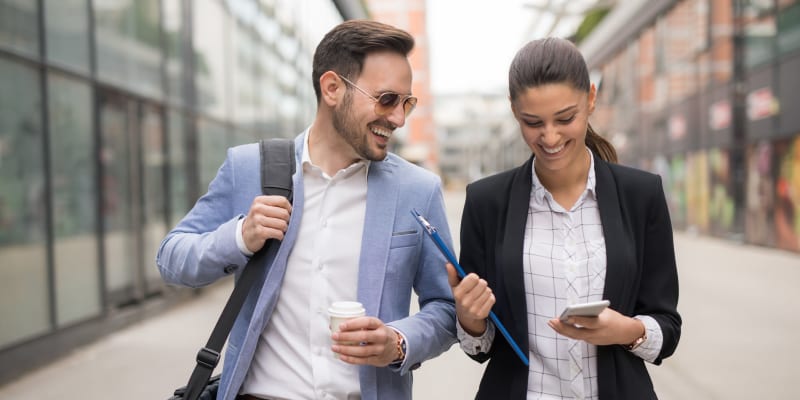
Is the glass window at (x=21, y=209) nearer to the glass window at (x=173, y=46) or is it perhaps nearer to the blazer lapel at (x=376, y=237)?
the glass window at (x=173, y=46)

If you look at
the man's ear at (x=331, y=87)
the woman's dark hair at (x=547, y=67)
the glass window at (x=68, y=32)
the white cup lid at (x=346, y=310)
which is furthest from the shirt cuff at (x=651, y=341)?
the glass window at (x=68, y=32)

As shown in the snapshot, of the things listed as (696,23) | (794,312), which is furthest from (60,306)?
(696,23)

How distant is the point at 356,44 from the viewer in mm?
2096

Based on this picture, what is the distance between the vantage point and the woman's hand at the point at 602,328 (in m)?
1.67

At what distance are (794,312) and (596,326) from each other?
27.0 feet

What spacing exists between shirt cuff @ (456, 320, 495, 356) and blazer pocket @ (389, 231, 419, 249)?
270 millimetres

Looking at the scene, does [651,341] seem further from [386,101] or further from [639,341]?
[386,101]

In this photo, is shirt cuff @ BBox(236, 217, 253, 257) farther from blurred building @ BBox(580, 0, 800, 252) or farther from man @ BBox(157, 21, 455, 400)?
blurred building @ BBox(580, 0, 800, 252)

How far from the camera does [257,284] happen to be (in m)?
2.00

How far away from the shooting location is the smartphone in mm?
1558

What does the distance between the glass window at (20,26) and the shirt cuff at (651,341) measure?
6404mm

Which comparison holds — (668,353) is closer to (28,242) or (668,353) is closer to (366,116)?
(366,116)

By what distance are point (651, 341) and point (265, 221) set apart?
1.06m

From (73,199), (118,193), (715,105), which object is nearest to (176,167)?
(118,193)
